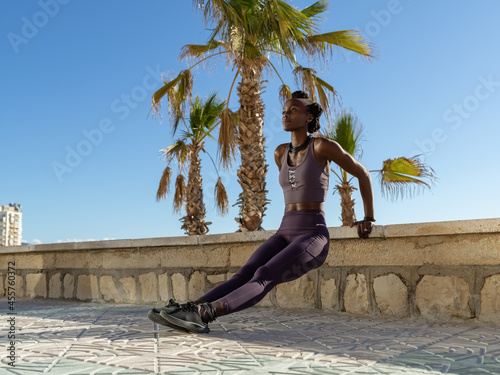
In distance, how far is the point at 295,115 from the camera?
127 inches

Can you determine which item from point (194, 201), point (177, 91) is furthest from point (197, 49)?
point (194, 201)

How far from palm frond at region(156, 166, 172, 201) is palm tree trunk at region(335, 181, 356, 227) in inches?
232

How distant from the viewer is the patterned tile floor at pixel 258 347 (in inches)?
81.3

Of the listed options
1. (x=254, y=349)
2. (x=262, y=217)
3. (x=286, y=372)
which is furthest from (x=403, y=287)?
(x=262, y=217)

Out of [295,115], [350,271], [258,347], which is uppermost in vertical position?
[295,115]

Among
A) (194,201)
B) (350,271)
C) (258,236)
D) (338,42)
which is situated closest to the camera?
(350,271)

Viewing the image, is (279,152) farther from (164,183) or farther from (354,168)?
(164,183)

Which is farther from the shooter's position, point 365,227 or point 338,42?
point 338,42

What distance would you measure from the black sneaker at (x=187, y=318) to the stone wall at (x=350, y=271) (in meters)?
1.55

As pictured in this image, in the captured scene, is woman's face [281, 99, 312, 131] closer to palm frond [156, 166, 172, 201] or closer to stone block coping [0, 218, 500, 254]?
stone block coping [0, 218, 500, 254]

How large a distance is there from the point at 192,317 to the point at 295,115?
4.74 feet

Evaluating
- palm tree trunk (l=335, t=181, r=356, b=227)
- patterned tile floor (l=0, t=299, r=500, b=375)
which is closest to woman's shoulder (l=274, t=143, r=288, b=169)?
patterned tile floor (l=0, t=299, r=500, b=375)

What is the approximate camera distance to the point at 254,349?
248 centimetres

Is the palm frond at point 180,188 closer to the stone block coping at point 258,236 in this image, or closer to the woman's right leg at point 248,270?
the stone block coping at point 258,236
